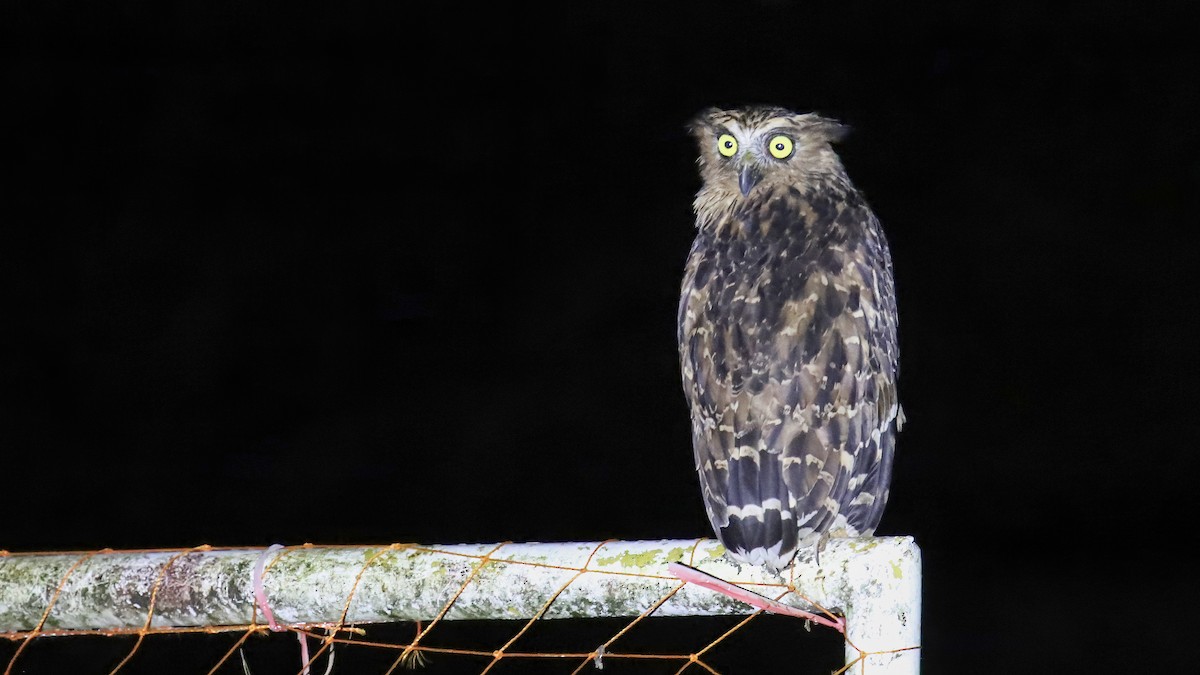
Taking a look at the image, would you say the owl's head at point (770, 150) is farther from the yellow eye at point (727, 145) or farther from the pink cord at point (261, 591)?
the pink cord at point (261, 591)

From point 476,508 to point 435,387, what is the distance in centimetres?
52

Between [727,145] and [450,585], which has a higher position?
[727,145]

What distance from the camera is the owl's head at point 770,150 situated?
6.81 ft

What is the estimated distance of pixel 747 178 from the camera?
2.04 meters

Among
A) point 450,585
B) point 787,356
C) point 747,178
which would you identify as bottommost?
point 450,585

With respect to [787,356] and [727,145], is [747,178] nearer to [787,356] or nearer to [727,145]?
[727,145]

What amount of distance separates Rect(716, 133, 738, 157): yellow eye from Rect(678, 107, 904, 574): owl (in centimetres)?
3

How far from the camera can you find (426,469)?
4.56 metres

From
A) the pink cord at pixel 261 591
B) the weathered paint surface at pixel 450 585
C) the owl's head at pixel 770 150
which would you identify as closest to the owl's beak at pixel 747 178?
the owl's head at pixel 770 150

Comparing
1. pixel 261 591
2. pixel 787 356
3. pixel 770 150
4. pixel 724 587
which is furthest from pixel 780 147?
pixel 261 591

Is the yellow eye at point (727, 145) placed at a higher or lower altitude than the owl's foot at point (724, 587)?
higher

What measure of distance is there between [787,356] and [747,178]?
17.7 inches

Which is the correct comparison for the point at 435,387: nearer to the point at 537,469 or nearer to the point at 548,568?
the point at 537,469

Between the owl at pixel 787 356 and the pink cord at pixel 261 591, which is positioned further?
the owl at pixel 787 356
